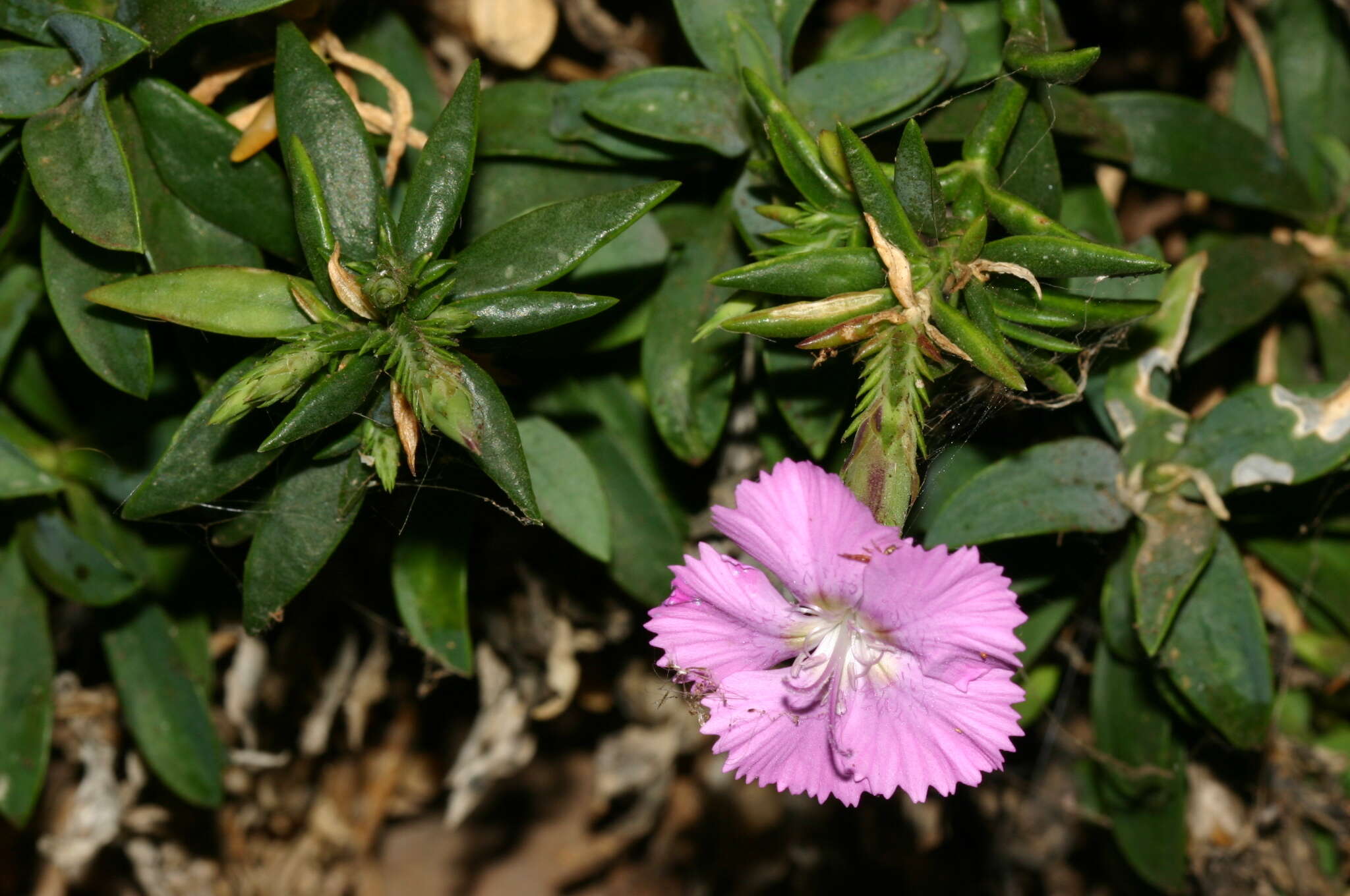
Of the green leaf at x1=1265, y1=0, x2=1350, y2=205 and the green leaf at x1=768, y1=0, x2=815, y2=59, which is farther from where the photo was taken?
the green leaf at x1=1265, y1=0, x2=1350, y2=205

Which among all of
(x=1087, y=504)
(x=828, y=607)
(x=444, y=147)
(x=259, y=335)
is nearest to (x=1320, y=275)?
(x=1087, y=504)

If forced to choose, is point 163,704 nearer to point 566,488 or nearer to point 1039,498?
point 566,488

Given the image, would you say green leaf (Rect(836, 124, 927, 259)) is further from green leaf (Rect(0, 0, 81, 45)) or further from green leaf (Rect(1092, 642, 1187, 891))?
green leaf (Rect(0, 0, 81, 45))

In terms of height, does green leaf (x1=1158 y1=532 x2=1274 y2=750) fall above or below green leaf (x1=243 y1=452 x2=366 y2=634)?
below

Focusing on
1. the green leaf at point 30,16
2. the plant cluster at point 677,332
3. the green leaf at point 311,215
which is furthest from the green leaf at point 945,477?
the green leaf at point 30,16

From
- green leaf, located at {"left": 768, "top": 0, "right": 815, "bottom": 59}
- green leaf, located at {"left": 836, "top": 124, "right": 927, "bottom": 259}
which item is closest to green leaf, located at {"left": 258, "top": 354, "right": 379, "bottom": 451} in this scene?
green leaf, located at {"left": 836, "top": 124, "right": 927, "bottom": 259}

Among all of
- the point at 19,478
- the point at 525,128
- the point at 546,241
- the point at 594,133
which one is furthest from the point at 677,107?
the point at 19,478
